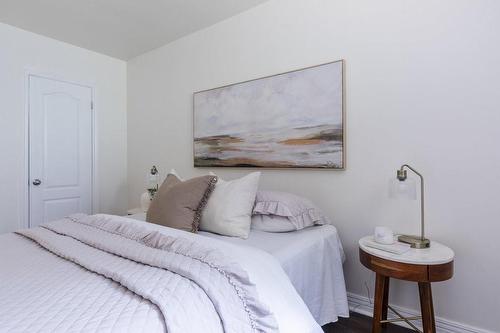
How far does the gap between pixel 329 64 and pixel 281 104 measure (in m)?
0.46

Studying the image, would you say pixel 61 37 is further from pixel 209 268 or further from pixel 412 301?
pixel 412 301

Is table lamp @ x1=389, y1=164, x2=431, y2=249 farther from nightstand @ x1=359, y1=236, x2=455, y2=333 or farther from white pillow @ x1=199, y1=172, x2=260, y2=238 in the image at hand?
white pillow @ x1=199, y1=172, x2=260, y2=238

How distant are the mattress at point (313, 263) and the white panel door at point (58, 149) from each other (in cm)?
223

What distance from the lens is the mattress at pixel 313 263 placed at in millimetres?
1504

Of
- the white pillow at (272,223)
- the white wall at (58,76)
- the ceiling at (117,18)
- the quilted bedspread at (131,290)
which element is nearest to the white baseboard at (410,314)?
the white pillow at (272,223)

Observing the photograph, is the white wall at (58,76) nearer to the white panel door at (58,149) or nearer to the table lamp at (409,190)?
the white panel door at (58,149)

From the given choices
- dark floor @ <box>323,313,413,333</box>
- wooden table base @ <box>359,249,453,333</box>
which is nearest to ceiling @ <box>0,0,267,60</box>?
wooden table base @ <box>359,249,453,333</box>

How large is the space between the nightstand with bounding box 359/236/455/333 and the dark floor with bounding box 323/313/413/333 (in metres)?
0.30

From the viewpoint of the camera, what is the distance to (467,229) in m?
1.64

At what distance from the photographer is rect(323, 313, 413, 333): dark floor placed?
70.3 inches

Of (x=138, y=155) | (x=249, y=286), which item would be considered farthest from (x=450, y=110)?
(x=138, y=155)

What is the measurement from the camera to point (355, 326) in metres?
1.85

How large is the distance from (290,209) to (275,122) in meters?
0.83

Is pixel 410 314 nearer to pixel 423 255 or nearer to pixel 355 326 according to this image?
pixel 355 326
